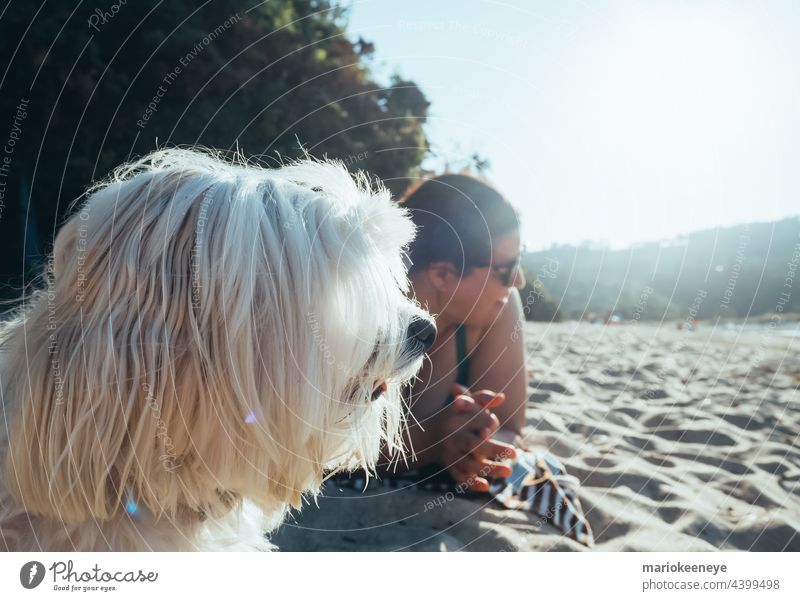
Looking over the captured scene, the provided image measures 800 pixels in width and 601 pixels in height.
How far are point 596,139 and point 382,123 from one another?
2.30 m

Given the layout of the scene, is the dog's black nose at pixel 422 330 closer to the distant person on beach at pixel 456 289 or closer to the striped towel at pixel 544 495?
the distant person on beach at pixel 456 289

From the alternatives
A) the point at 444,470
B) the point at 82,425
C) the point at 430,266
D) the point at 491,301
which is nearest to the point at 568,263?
the point at 491,301

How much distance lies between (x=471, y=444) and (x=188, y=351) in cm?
140

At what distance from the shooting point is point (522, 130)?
244cm

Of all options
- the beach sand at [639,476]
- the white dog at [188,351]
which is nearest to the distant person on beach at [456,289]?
the beach sand at [639,476]

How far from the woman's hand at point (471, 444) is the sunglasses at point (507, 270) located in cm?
61

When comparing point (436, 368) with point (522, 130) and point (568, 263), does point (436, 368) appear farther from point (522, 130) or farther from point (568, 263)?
point (522, 130)

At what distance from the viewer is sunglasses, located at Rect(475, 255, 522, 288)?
2865 millimetres

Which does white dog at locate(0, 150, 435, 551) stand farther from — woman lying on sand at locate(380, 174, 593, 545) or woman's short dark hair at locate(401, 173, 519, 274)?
woman's short dark hair at locate(401, 173, 519, 274)

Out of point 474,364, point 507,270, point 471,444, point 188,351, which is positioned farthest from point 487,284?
point 188,351

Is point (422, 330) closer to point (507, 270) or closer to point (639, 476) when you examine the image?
point (507, 270)

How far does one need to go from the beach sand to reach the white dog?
97 centimetres

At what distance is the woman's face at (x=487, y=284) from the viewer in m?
2.84

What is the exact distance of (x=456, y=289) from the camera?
2857mm
